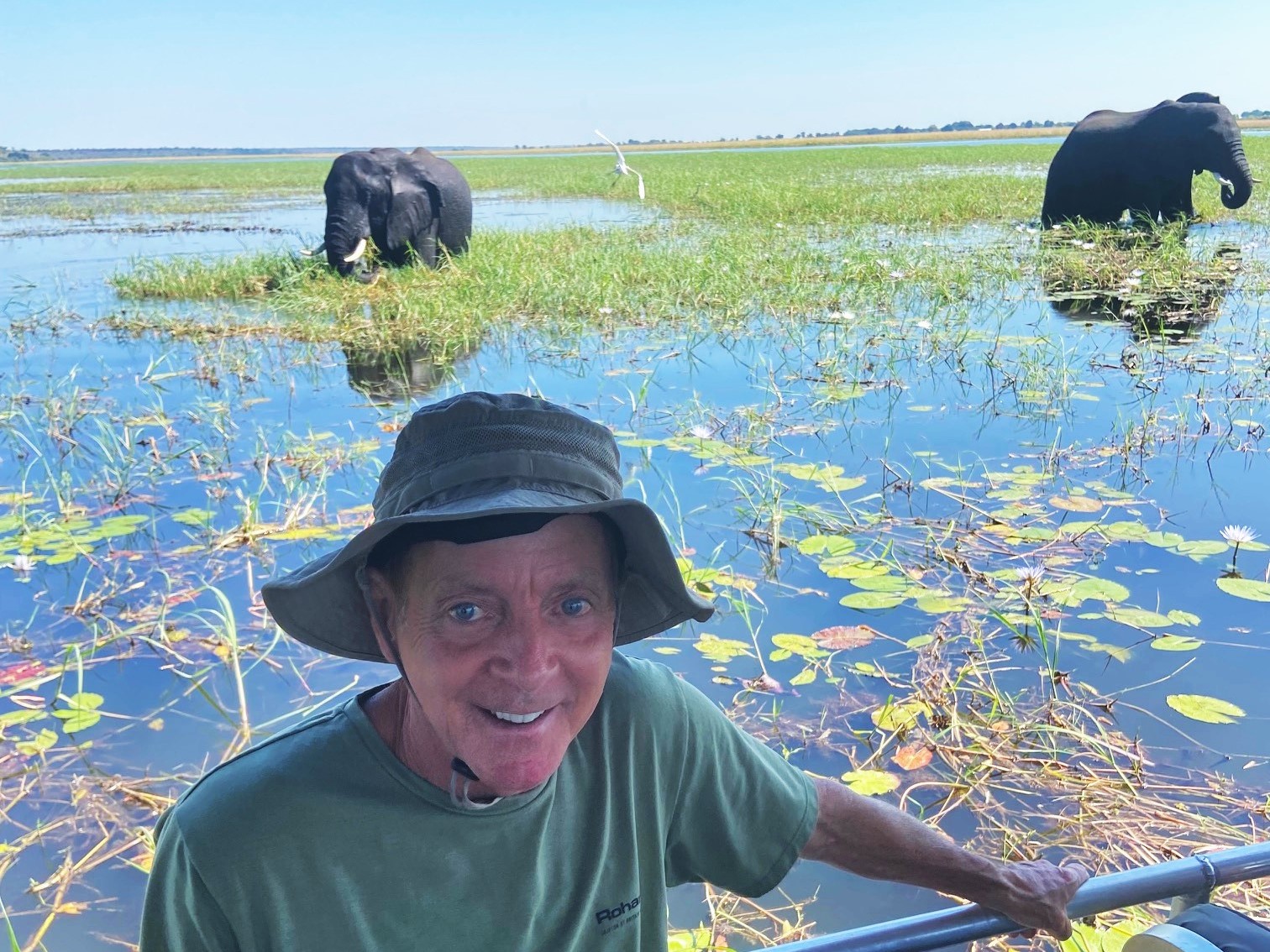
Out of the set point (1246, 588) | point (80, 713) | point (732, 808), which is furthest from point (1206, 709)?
point (80, 713)

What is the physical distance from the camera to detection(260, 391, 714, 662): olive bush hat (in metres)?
0.99

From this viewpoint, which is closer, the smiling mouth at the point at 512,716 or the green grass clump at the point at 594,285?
the smiling mouth at the point at 512,716

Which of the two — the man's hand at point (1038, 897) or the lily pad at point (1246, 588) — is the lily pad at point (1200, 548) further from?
the man's hand at point (1038, 897)

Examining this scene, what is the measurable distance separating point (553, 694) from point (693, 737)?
243 millimetres

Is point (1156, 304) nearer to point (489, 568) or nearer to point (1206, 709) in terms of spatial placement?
point (1206, 709)

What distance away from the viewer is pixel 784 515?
3510 mm

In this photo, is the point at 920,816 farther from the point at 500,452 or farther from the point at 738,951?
the point at 500,452

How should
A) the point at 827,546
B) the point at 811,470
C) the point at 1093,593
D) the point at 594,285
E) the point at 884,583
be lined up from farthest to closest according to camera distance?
1. the point at 594,285
2. the point at 811,470
3. the point at 827,546
4. the point at 884,583
5. the point at 1093,593

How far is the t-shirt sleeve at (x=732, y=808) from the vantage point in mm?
1225

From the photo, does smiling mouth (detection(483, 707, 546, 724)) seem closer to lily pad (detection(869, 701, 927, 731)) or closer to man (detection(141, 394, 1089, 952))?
man (detection(141, 394, 1089, 952))

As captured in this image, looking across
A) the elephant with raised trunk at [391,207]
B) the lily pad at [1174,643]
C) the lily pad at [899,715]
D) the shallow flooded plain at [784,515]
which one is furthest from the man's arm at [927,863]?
the elephant with raised trunk at [391,207]

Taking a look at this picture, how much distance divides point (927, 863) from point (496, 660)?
0.63 metres

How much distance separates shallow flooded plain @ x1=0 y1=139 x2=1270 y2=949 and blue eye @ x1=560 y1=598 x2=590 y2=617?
103cm

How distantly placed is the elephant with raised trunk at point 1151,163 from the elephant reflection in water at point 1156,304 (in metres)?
3.53
